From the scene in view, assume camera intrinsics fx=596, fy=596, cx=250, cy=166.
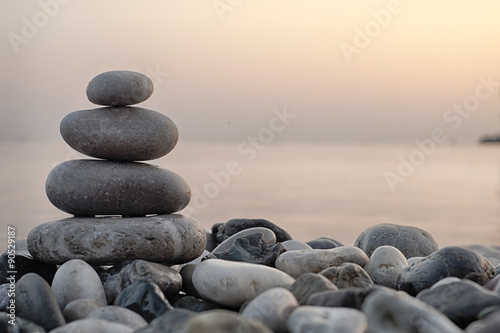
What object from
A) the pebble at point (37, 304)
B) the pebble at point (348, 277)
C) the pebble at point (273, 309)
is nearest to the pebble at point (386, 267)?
the pebble at point (348, 277)

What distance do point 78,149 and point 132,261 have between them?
4.48 ft

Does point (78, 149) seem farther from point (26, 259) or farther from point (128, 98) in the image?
point (26, 259)

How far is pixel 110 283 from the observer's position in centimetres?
522

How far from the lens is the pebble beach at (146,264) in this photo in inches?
154

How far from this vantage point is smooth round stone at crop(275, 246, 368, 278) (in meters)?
5.46

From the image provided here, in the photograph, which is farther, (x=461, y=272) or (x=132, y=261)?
(x=132, y=261)

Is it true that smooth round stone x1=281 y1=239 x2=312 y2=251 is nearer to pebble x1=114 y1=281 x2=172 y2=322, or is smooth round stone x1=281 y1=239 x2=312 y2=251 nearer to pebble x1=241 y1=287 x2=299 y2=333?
pebble x1=114 y1=281 x2=172 y2=322

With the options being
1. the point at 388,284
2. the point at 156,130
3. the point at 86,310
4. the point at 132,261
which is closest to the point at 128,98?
the point at 156,130

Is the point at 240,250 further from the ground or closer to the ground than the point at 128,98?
closer to the ground

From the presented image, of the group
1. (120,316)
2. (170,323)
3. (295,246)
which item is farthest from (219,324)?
(295,246)

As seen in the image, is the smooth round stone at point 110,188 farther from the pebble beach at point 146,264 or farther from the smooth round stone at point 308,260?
the smooth round stone at point 308,260

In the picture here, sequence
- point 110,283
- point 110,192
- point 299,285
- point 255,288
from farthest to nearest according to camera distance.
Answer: point 110,192 < point 110,283 < point 255,288 < point 299,285

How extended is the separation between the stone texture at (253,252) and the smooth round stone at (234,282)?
99 centimetres

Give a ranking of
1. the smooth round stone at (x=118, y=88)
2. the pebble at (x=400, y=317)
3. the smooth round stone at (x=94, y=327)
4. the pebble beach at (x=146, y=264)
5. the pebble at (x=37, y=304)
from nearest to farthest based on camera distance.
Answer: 1. the pebble at (x=400, y=317)
2. the smooth round stone at (x=94, y=327)
3. the pebble beach at (x=146, y=264)
4. the pebble at (x=37, y=304)
5. the smooth round stone at (x=118, y=88)
